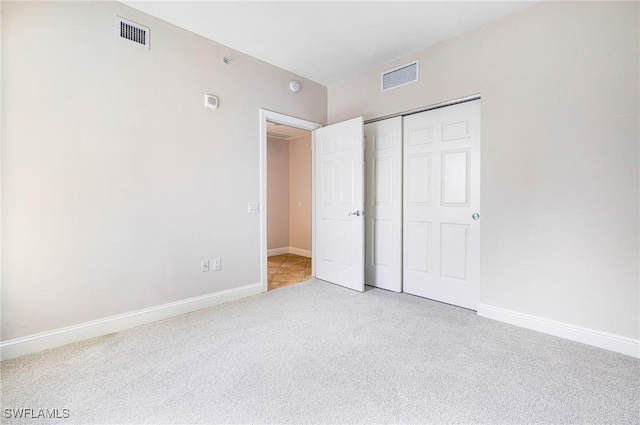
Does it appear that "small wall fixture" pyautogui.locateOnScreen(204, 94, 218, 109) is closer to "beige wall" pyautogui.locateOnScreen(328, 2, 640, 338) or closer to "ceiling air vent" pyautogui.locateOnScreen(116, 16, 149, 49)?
"ceiling air vent" pyautogui.locateOnScreen(116, 16, 149, 49)

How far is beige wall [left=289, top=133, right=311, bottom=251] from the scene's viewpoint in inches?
229

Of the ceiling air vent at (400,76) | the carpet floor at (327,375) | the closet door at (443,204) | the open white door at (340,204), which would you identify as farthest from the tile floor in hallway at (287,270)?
the ceiling air vent at (400,76)

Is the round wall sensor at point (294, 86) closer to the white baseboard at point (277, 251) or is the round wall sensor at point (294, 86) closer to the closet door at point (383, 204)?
the closet door at point (383, 204)

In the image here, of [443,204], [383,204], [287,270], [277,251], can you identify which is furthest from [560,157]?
[277,251]

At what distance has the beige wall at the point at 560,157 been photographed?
201 centimetres

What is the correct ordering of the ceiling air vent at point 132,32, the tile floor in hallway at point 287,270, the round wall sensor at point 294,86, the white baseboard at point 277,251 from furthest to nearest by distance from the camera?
the white baseboard at point 277,251
the tile floor in hallway at point 287,270
the round wall sensor at point 294,86
the ceiling air vent at point 132,32

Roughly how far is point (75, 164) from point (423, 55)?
3345 millimetres

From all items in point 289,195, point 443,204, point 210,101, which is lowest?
point 443,204

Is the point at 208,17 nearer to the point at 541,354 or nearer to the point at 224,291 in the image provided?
the point at 224,291

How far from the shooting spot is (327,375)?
1.76 metres

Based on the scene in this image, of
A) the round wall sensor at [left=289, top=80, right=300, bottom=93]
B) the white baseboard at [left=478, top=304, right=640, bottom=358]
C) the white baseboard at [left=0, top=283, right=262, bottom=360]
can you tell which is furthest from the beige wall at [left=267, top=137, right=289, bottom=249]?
the white baseboard at [left=478, top=304, right=640, bottom=358]

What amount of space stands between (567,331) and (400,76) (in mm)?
2859
